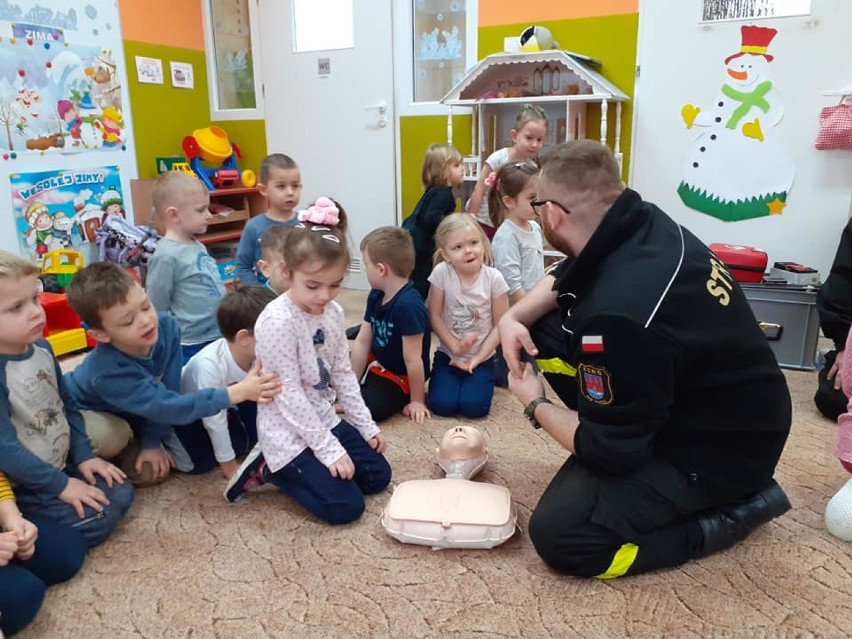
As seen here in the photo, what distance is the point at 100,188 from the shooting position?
4.04 metres

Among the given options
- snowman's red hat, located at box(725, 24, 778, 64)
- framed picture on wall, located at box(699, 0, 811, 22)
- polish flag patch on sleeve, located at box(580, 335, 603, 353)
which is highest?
framed picture on wall, located at box(699, 0, 811, 22)

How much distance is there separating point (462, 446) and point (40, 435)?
3.42 ft

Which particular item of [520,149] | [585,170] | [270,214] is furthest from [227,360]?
[520,149]

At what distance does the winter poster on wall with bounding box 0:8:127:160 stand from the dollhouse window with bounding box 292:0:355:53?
3.68 ft

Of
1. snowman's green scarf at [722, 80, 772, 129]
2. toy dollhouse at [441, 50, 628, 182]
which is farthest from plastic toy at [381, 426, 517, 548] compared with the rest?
snowman's green scarf at [722, 80, 772, 129]

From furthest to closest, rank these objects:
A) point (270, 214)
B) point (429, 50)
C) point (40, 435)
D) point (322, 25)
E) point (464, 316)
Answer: point (322, 25)
point (429, 50)
point (270, 214)
point (464, 316)
point (40, 435)

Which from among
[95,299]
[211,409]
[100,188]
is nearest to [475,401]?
[211,409]

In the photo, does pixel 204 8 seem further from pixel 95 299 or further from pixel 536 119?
pixel 95 299

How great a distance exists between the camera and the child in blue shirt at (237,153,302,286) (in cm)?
274

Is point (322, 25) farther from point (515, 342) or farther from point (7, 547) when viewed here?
point (7, 547)

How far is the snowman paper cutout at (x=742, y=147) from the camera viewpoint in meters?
3.24

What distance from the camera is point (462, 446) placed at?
74.7 inches

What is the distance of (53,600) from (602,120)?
2.93 metres

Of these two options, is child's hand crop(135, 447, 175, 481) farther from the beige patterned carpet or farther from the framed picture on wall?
the framed picture on wall
